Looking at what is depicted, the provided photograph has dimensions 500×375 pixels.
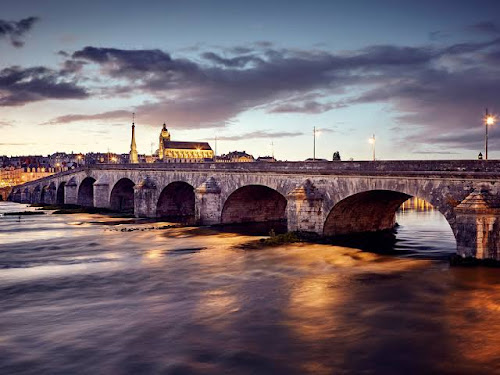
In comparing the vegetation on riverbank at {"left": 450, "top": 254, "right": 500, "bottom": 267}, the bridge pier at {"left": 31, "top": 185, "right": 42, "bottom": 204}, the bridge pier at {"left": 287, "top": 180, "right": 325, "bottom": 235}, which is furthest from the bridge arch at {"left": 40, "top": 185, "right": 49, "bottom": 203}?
the vegetation on riverbank at {"left": 450, "top": 254, "right": 500, "bottom": 267}

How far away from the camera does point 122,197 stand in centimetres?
6494

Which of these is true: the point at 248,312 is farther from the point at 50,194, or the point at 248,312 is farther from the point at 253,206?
the point at 50,194

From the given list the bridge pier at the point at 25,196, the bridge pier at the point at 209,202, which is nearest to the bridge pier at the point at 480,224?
the bridge pier at the point at 209,202

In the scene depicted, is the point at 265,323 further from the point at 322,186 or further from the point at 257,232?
the point at 257,232

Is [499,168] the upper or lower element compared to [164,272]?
upper

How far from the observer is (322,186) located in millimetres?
31469

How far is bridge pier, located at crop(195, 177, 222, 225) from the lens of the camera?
137ft

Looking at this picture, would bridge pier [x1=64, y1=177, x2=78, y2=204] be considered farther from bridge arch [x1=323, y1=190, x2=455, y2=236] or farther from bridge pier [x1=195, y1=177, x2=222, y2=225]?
bridge arch [x1=323, y1=190, x2=455, y2=236]

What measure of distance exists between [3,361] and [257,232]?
27.3m

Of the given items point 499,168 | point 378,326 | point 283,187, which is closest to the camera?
point 378,326

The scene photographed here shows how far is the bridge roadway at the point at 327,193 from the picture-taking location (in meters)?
22.0

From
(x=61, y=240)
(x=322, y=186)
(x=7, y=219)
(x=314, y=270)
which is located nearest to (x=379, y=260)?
(x=314, y=270)

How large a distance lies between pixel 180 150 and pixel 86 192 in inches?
4450

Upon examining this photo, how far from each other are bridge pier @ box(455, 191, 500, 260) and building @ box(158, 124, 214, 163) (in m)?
159
